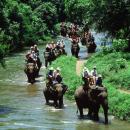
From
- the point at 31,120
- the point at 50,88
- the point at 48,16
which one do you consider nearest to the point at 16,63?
the point at 50,88

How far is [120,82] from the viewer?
24.4m

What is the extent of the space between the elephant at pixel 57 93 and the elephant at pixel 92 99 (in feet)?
A: 6.82

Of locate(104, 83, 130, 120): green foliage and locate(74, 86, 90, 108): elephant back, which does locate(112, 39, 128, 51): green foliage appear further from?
locate(74, 86, 90, 108): elephant back

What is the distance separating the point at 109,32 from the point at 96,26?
1.08m

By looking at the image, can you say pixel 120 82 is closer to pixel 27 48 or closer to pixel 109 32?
pixel 109 32

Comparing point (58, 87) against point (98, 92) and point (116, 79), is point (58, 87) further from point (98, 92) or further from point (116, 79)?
point (116, 79)

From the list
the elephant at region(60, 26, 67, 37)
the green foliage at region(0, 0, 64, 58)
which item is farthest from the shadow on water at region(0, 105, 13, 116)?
the elephant at region(60, 26, 67, 37)

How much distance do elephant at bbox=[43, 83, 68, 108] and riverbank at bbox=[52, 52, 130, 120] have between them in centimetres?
155

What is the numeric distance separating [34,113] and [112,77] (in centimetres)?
550

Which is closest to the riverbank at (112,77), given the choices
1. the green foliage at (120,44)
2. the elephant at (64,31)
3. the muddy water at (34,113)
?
the muddy water at (34,113)

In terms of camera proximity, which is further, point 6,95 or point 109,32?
point 109,32

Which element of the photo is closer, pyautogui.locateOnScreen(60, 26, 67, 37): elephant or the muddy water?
the muddy water

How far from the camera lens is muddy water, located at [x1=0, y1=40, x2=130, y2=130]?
1883cm

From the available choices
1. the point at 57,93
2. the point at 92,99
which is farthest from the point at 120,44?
the point at 92,99
